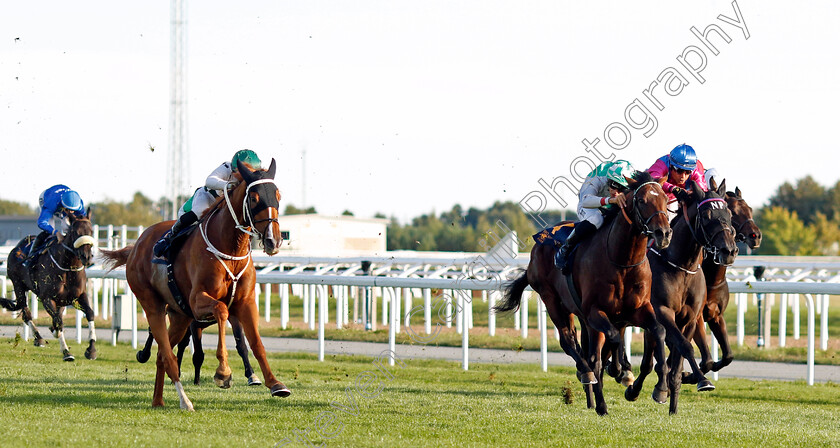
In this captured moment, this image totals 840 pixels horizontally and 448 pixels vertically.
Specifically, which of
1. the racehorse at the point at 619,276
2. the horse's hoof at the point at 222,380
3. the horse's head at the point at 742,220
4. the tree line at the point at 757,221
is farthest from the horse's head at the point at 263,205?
the tree line at the point at 757,221

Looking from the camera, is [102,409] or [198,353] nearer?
[102,409]

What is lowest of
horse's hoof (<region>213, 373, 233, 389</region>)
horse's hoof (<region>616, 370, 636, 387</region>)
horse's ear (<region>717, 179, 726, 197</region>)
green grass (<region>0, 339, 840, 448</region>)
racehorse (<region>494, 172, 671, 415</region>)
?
green grass (<region>0, 339, 840, 448</region>)

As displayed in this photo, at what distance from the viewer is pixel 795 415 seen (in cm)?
685

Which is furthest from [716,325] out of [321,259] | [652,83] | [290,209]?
[290,209]

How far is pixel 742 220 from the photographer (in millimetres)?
7305

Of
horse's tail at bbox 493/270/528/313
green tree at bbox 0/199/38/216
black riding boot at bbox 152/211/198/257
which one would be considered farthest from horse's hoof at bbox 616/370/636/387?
green tree at bbox 0/199/38/216

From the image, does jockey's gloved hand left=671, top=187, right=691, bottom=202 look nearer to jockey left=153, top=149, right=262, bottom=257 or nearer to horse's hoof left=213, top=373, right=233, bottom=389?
jockey left=153, top=149, right=262, bottom=257

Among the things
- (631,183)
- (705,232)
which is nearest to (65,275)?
(631,183)

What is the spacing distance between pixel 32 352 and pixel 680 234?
732 cm

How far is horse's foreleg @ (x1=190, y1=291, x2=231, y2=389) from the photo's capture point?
19.2 feet

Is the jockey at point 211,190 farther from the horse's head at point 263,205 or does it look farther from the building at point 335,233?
the building at point 335,233

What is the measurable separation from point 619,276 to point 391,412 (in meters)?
1.74

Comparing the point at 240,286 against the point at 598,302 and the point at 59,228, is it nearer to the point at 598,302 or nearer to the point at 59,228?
the point at 598,302

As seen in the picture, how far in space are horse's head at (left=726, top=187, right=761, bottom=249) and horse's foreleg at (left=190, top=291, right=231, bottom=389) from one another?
3714 millimetres
